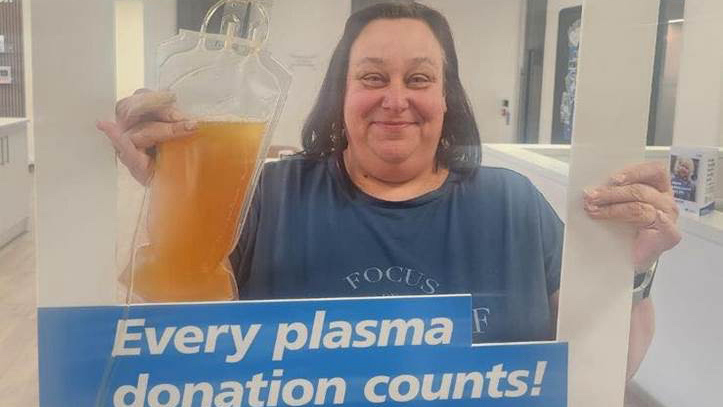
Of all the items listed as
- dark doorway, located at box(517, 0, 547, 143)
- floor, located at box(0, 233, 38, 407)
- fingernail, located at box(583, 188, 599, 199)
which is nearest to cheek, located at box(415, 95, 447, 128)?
dark doorway, located at box(517, 0, 547, 143)

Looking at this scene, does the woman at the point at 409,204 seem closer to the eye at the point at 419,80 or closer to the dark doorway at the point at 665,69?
the eye at the point at 419,80

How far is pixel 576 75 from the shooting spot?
3.29 feet

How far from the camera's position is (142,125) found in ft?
3.00

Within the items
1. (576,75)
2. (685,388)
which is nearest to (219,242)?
(576,75)

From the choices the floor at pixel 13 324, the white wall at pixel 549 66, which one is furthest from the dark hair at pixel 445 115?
the floor at pixel 13 324

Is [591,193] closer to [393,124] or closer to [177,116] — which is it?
[393,124]

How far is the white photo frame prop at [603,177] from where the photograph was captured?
0.99m

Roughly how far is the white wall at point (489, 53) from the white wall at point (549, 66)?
4cm

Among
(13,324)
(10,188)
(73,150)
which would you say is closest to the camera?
(73,150)

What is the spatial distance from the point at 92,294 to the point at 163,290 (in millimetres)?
90

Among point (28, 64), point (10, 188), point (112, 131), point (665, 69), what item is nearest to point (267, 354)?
point (112, 131)

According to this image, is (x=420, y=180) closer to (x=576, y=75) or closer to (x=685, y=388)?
(x=576, y=75)

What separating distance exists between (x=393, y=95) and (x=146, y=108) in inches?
12.7

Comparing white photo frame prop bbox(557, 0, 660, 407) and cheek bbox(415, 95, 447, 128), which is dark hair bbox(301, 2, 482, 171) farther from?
white photo frame prop bbox(557, 0, 660, 407)
